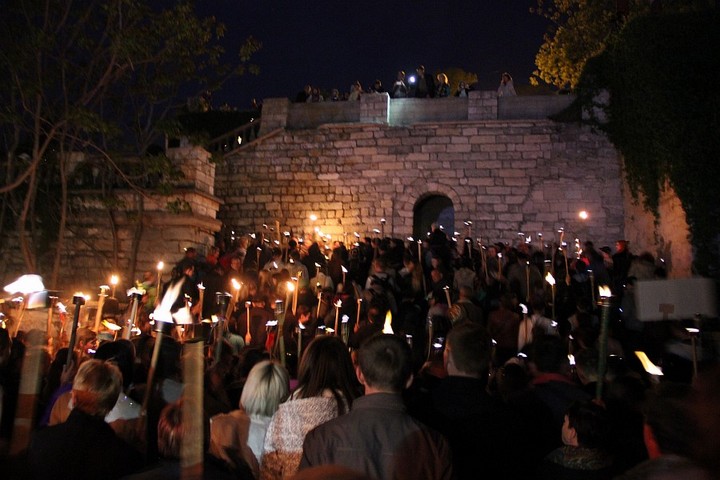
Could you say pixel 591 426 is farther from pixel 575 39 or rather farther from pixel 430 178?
pixel 575 39

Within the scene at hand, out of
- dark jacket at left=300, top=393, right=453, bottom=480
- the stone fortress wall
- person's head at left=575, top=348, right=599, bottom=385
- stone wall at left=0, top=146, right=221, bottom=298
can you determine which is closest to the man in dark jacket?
dark jacket at left=300, top=393, right=453, bottom=480

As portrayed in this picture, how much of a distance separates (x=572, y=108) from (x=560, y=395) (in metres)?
15.2

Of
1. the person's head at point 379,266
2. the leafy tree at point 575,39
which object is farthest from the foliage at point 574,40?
the person's head at point 379,266

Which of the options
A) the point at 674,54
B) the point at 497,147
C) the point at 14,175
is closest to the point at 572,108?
the point at 497,147

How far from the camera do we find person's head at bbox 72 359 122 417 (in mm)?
2830

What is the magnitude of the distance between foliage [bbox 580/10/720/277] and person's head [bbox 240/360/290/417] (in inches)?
415

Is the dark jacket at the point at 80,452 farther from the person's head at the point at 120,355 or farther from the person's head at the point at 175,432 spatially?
the person's head at the point at 120,355

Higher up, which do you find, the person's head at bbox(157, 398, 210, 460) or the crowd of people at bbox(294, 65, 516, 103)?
the crowd of people at bbox(294, 65, 516, 103)

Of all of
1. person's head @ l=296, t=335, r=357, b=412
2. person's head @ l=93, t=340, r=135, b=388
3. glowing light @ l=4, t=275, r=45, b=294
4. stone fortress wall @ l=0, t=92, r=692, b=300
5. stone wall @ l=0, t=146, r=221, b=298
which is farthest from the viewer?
stone fortress wall @ l=0, t=92, r=692, b=300

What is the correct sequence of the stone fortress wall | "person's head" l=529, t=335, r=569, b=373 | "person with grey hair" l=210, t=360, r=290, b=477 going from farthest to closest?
the stone fortress wall → "person's head" l=529, t=335, r=569, b=373 → "person with grey hair" l=210, t=360, r=290, b=477

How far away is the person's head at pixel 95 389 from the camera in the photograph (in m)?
2.83

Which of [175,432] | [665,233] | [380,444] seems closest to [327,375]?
[380,444]

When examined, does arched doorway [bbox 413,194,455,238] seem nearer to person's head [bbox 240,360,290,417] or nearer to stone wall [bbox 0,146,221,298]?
stone wall [bbox 0,146,221,298]

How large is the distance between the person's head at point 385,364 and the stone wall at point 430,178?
49.3 ft
